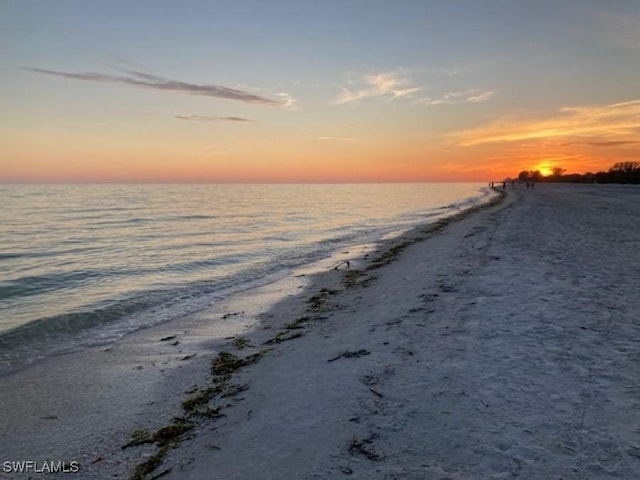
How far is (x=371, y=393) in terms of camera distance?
5457 mm

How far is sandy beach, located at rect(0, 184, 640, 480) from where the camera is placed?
4117 mm

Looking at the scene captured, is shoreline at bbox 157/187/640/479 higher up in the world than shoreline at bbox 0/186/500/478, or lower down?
higher up

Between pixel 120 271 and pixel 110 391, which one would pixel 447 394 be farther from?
pixel 120 271

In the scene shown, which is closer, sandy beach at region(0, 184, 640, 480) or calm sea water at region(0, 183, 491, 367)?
sandy beach at region(0, 184, 640, 480)

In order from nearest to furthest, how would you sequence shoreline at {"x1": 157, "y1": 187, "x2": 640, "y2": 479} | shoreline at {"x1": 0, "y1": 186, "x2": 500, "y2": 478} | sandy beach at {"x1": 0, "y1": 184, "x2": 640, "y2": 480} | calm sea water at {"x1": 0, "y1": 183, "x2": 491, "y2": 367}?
shoreline at {"x1": 157, "y1": 187, "x2": 640, "y2": 479} < sandy beach at {"x1": 0, "y1": 184, "x2": 640, "y2": 480} < shoreline at {"x1": 0, "y1": 186, "x2": 500, "y2": 478} < calm sea water at {"x1": 0, "y1": 183, "x2": 491, "y2": 367}

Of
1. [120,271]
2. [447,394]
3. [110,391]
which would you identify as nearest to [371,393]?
[447,394]

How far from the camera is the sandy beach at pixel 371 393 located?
412 centimetres

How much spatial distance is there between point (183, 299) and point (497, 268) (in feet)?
33.7

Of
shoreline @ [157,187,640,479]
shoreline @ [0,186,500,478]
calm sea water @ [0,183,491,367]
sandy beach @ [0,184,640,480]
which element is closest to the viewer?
shoreline @ [157,187,640,479]

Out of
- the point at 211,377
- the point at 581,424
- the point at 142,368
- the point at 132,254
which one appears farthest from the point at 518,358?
the point at 132,254

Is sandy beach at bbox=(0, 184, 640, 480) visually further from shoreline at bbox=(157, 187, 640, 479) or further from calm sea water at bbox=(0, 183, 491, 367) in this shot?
calm sea water at bbox=(0, 183, 491, 367)

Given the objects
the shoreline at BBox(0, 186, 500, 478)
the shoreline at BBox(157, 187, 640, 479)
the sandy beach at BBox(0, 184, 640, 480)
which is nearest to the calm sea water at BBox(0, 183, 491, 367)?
the shoreline at BBox(0, 186, 500, 478)

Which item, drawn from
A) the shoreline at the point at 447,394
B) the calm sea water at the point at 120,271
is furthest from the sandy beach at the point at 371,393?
the calm sea water at the point at 120,271

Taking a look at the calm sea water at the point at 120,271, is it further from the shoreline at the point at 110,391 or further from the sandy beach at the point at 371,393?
the sandy beach at the point at 371,393
